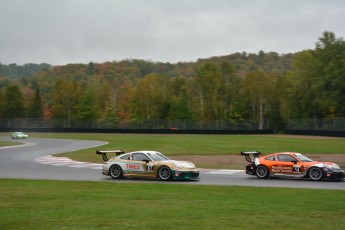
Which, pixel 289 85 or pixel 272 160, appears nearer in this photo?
pixel 272 160

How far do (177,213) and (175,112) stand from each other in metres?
100

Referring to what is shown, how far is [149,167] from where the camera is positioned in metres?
22.0

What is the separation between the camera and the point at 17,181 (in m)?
20.1

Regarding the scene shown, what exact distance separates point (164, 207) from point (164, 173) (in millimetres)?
8737

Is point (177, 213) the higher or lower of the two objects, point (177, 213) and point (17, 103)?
the lower

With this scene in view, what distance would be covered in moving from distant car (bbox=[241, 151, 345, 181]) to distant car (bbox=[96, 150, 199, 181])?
3.15 metres

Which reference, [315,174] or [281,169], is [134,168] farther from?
[315,174]

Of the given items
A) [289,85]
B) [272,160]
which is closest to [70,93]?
[289,85]

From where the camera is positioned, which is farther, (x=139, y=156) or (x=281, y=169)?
(x=139, y=156)

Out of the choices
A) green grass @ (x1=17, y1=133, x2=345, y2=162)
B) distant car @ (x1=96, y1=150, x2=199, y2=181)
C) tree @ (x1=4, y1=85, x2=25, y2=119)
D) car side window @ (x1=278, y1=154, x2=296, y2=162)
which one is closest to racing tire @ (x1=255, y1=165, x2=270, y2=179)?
car side window @ (x1=278, y1=154, x2=296, y2=162)

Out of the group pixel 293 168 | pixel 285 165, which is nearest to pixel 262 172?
pixel 285 165

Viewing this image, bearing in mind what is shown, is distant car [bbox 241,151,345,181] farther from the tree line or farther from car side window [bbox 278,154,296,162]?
the tree line

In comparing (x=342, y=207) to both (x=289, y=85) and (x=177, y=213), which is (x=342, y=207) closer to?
(x=177, y=213)

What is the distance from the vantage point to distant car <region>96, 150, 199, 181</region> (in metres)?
21.3
